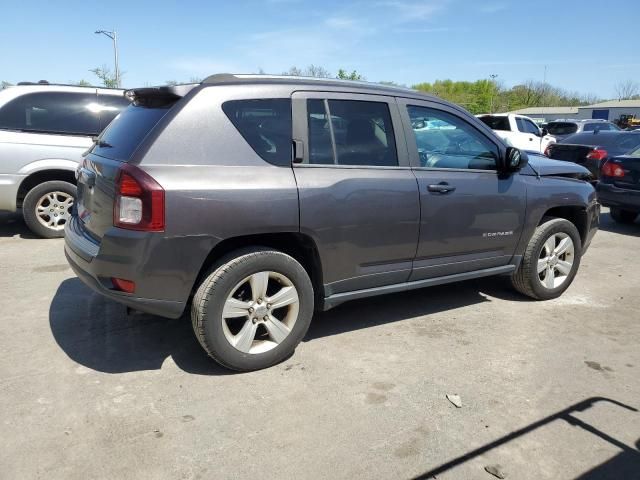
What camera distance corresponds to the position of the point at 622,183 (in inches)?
334

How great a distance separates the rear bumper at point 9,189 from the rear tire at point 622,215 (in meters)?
9.32

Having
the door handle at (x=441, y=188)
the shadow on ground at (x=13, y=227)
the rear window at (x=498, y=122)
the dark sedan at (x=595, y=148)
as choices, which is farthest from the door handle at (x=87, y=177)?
A: the rear window at (x=498, y=122)

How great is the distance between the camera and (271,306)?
3385 millimetres

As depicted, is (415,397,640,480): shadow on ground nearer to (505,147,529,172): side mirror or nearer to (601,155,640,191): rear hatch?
(505,147,529,172): side mirror

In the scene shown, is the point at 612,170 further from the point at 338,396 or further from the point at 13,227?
the point at 13,227

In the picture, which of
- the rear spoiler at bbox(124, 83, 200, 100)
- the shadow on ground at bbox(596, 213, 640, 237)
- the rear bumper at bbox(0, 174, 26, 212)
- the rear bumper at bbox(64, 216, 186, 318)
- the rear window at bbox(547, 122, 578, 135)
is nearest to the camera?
the rear bumper at bbox(64, 216, 186, 318)

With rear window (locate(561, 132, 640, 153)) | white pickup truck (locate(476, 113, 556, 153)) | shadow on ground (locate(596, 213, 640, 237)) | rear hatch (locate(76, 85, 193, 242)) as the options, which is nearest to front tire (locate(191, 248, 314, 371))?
rear hatch (locate(76, 85, 193, 242))

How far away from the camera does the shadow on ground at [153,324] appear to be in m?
3.54

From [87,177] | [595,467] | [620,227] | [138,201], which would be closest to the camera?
[595,467]

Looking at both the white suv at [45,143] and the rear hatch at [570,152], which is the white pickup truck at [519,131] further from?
the white suv at [45,143]

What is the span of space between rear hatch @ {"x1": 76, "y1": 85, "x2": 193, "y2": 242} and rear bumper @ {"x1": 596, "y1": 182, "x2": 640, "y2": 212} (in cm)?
764

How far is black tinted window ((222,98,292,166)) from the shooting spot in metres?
3.26

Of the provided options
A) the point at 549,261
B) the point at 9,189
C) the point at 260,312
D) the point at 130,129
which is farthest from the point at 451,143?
the point at 9,189

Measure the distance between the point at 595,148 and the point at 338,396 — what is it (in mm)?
10169
